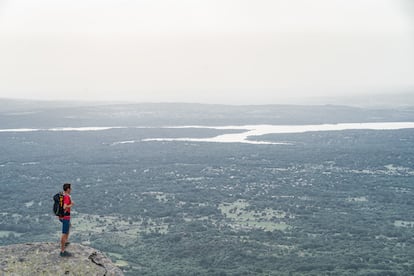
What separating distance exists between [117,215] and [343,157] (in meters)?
53.8

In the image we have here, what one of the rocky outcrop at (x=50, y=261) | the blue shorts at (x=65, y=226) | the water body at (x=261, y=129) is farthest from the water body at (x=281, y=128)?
the blue shorts at (x=65, y=226)

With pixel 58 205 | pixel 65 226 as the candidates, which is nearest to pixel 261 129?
pixel 65 226

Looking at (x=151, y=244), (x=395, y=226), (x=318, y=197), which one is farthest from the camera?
(x=318, y=197)

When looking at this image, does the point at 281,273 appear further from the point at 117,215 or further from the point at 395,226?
the point at 117,215

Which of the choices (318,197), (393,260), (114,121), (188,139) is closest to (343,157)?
(318,197)

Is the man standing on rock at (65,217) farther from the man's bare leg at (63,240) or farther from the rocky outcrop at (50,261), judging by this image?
the rocky outcrop at (50,261)

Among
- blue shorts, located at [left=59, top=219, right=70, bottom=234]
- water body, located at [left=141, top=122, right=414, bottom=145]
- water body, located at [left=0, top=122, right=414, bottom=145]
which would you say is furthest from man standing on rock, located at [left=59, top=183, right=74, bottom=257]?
water body, located at [left=141, top=122, right=414, bottom=145]

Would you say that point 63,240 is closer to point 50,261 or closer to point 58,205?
point 50,261

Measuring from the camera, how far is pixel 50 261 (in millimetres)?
17984

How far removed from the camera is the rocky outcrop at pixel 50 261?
57.2ft

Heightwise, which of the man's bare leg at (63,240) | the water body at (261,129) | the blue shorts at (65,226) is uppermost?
the blue shorts at (65,226)

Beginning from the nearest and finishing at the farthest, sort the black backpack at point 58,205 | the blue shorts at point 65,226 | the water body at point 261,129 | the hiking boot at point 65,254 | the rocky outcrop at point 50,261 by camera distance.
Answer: the rocky outcrop at point 50,261
the black backpack at point 58,205
the blue shorts at point 65,226
the hiking boot at point 65,254
the water body at point 261,129

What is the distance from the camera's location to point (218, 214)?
6166cm

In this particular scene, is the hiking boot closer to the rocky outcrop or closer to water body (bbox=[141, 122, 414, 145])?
the rocky outcrop
